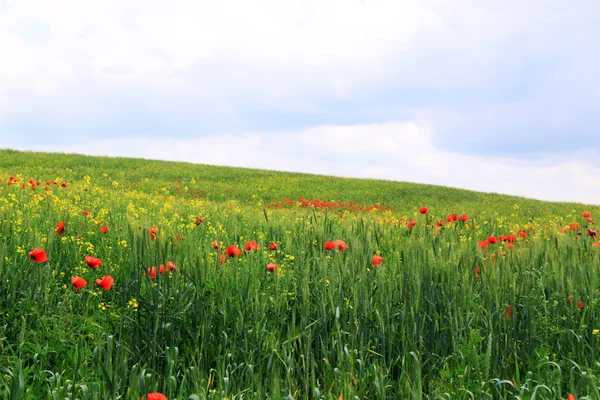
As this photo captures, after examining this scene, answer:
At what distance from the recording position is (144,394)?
2725 mm

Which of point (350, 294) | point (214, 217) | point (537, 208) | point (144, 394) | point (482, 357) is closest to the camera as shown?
point (144, 394)

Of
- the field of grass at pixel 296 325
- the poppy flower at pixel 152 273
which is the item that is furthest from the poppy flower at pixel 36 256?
the poppy flower at pixel 152 273

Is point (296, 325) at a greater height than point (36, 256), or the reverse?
point (36, 256)

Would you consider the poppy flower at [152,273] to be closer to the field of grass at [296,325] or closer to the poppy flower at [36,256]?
the field of grass at [296,325]

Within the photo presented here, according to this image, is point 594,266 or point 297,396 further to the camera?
point 594,266

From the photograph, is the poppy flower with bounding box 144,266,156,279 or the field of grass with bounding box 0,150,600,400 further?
the poppy flower with bounding box 144,266,156,279

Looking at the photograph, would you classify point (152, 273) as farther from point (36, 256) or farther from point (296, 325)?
point (296, 325)

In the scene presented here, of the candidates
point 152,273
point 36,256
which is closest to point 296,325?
point 152,273

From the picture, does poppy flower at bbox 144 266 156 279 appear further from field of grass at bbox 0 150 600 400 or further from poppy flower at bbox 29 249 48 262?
poppy flower at bbox 29 249 48 262

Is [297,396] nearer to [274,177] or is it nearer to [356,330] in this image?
[356,330]

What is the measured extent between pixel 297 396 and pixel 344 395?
19.9 inches

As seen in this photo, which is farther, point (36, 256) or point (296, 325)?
point (296, 325)

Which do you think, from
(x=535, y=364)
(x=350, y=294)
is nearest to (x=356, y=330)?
(x=350, y=294)

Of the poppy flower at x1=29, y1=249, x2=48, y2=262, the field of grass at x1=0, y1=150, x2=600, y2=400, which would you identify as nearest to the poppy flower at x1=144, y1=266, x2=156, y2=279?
the field of grass at x1=0, y1=150, x2=600, y2=400
